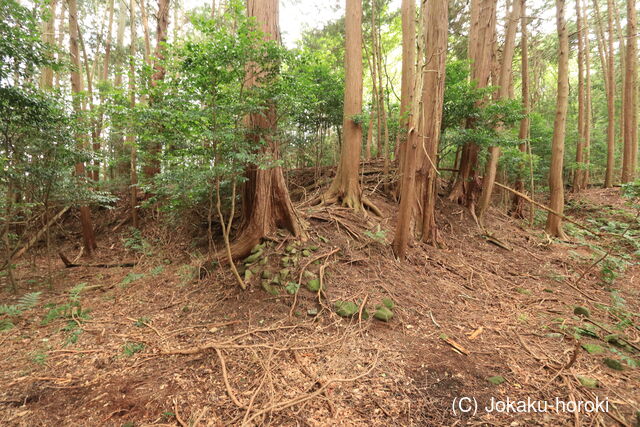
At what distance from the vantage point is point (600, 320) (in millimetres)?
4031

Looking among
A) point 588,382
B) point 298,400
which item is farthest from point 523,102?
point 298,400

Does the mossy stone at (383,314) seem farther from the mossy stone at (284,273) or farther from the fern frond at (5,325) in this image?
the fern frond at (5,325)

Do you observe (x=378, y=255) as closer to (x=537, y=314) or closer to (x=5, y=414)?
(x=537, y=314)

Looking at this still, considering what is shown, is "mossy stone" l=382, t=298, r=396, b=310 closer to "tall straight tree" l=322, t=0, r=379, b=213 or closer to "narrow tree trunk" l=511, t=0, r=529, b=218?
"tall straight tree" l=322, t=0, r=379, b=213

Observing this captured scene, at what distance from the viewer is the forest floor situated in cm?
245

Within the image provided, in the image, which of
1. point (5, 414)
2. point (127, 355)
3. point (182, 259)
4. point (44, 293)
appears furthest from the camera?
point (182, 259)

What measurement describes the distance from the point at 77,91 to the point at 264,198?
21.7ft

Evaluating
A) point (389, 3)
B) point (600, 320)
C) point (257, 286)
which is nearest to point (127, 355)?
point (257, 286)

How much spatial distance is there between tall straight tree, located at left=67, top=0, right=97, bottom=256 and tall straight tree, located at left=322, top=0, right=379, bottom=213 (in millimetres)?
5741

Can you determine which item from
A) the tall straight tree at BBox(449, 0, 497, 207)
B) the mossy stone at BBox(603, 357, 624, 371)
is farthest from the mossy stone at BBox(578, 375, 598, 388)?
the tall straight tree at BBox(449, 0, 497, 207)

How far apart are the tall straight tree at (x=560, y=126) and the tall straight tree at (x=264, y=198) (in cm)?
757

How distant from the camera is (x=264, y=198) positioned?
193 inches

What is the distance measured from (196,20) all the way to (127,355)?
167 inches

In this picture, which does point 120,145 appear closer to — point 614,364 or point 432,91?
point 432,91
